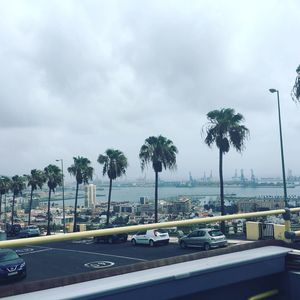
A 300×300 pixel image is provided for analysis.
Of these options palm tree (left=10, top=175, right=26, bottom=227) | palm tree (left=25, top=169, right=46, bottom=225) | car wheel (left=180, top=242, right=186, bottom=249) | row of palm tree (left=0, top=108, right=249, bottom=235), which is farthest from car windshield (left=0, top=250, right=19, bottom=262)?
palm tree (left=10, top=175, right=26, bottom=227)

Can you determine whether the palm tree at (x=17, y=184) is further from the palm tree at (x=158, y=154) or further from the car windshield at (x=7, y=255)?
the car windshield at (x=7, y=255)

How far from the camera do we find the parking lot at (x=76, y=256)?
10.7 feet

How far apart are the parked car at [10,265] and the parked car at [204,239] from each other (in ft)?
6.21

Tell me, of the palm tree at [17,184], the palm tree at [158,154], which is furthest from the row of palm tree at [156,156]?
the palm tree at [17,184]

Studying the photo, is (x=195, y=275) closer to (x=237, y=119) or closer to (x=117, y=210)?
(x=237, y=119)

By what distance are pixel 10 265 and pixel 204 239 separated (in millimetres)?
2354

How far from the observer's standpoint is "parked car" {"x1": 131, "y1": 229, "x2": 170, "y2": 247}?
3.81m

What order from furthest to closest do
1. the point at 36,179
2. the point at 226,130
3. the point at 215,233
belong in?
the point at 36,179 → the point at 226,130 → the point at 215,233

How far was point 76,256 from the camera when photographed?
138 inches

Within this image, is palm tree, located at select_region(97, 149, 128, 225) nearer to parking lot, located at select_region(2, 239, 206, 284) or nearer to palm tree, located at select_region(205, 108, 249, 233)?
palm tree, located at select_region(205, 108, 249, 233)

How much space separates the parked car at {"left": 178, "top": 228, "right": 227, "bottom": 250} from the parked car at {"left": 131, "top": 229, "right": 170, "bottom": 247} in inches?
11.1

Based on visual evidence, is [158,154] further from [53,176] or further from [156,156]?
[53,176]

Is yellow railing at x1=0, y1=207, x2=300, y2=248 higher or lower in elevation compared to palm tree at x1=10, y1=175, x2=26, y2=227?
lower

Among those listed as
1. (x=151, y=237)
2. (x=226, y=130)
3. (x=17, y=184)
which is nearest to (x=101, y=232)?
(x=151, y=237)
